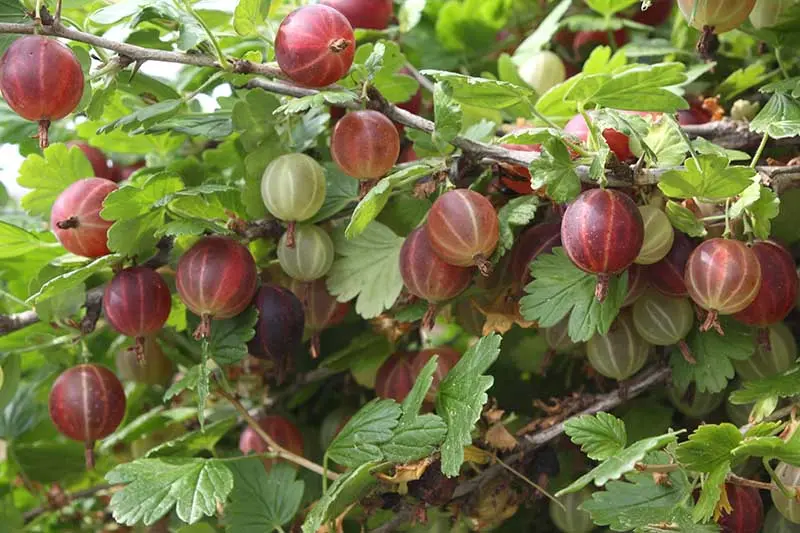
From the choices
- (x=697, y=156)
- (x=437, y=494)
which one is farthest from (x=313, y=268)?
(x=697, y=156)

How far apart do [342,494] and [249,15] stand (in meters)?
0.41

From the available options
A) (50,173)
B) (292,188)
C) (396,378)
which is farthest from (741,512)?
(50,173)

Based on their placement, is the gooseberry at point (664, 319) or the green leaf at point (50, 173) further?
the green leaf at point (50, 173)

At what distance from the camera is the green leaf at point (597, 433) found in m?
0.67

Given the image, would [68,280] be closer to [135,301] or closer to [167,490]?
[135,301]

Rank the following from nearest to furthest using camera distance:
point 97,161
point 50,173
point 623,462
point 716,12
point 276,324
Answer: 1. point 623,462
2. point 716,12
3. point 276,324
4. point 50,173
5. point 97,161

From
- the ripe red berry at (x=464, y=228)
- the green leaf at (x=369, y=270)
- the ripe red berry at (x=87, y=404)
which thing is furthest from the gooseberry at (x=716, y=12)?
the ripe red berry at (x=87, y=404)

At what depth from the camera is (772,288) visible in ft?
2.39

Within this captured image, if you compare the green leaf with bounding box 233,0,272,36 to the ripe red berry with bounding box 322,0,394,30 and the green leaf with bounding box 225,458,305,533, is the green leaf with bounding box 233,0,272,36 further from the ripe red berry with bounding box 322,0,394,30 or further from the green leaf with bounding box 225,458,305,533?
the green leaf with bounding box 225,458,305,533

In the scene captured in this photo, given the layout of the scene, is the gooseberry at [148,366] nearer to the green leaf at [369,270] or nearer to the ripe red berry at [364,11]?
the green leaf at [369,270]

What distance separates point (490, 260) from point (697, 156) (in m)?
0.20

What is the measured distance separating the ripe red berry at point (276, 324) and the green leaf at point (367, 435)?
0.33 ft

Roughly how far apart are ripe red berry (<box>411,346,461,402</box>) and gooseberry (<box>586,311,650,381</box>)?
146 mm

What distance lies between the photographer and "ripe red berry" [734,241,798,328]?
730 mm
